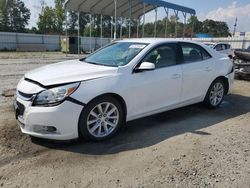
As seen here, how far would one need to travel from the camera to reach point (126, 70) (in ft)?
14.6

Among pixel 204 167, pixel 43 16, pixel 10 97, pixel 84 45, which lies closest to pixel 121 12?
pixel 84 45

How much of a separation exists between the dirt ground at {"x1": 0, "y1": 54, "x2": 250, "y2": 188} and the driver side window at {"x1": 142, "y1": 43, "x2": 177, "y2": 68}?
116 cm

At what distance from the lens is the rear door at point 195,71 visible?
544 cm

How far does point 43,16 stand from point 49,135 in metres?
67.3

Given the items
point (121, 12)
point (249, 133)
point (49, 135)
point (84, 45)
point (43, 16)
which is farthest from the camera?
point (43, 16)

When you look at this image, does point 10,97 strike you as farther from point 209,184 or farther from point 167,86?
point 209,184

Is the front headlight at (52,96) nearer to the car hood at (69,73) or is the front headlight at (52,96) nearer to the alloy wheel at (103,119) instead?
the car hood at (69,73)

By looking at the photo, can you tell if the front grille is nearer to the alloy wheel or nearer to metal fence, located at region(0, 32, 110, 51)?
the alloy wheel

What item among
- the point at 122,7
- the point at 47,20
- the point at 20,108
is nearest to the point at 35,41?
the point at 122,7

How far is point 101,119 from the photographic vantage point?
167 inches

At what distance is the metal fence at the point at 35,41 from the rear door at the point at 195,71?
1277 inches

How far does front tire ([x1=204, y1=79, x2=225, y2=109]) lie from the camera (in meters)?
6.14

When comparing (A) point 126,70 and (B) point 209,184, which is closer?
(B) point 209,184

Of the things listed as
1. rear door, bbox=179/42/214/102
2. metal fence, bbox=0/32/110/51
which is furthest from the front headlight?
metal fence, bbox=0/32/110/51
